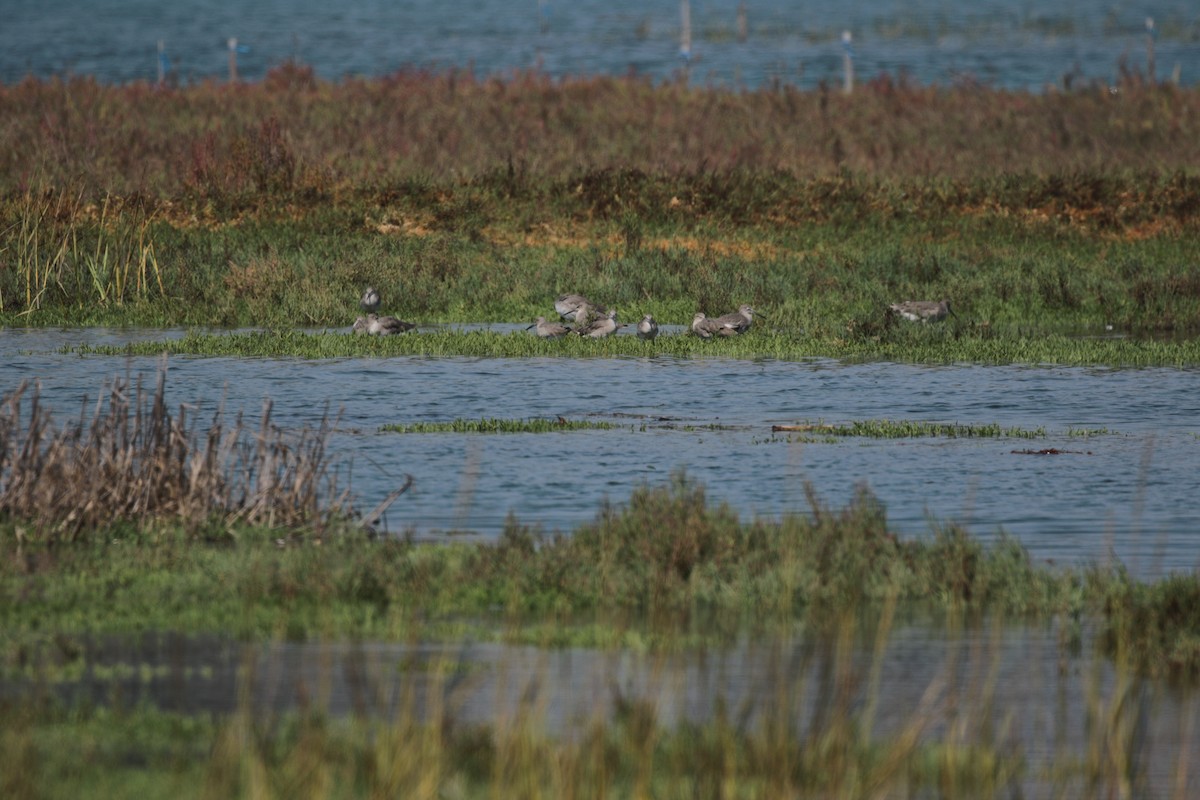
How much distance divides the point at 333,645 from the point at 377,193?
827 inches

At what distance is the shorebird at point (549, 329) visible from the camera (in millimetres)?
21547

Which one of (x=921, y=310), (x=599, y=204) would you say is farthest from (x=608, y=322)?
(x=599, y=204)

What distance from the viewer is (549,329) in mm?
21562

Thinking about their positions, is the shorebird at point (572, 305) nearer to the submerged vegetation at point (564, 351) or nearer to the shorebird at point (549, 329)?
the shorebird at point (549, 329)

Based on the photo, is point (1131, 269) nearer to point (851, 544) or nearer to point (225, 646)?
point (851, 544)

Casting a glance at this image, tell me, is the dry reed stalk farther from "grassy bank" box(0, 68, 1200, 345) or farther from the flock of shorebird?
"grassy bank" box(0, 68, 1200, 345)

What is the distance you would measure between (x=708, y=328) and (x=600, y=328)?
1.19 metres

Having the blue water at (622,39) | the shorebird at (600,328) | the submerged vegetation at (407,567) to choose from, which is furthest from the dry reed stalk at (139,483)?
the blue water at (622,39)

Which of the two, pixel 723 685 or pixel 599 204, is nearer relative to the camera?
pixel 723 685

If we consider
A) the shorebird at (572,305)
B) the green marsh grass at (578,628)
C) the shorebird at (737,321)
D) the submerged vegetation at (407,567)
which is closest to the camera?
the green marsh grass at (578,628)

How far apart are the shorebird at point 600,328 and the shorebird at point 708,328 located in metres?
0.91

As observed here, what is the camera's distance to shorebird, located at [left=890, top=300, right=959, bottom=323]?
874 inches

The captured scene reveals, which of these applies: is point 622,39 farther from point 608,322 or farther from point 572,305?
point 608,322

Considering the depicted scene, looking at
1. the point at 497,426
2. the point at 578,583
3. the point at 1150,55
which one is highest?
the point at 578,583
